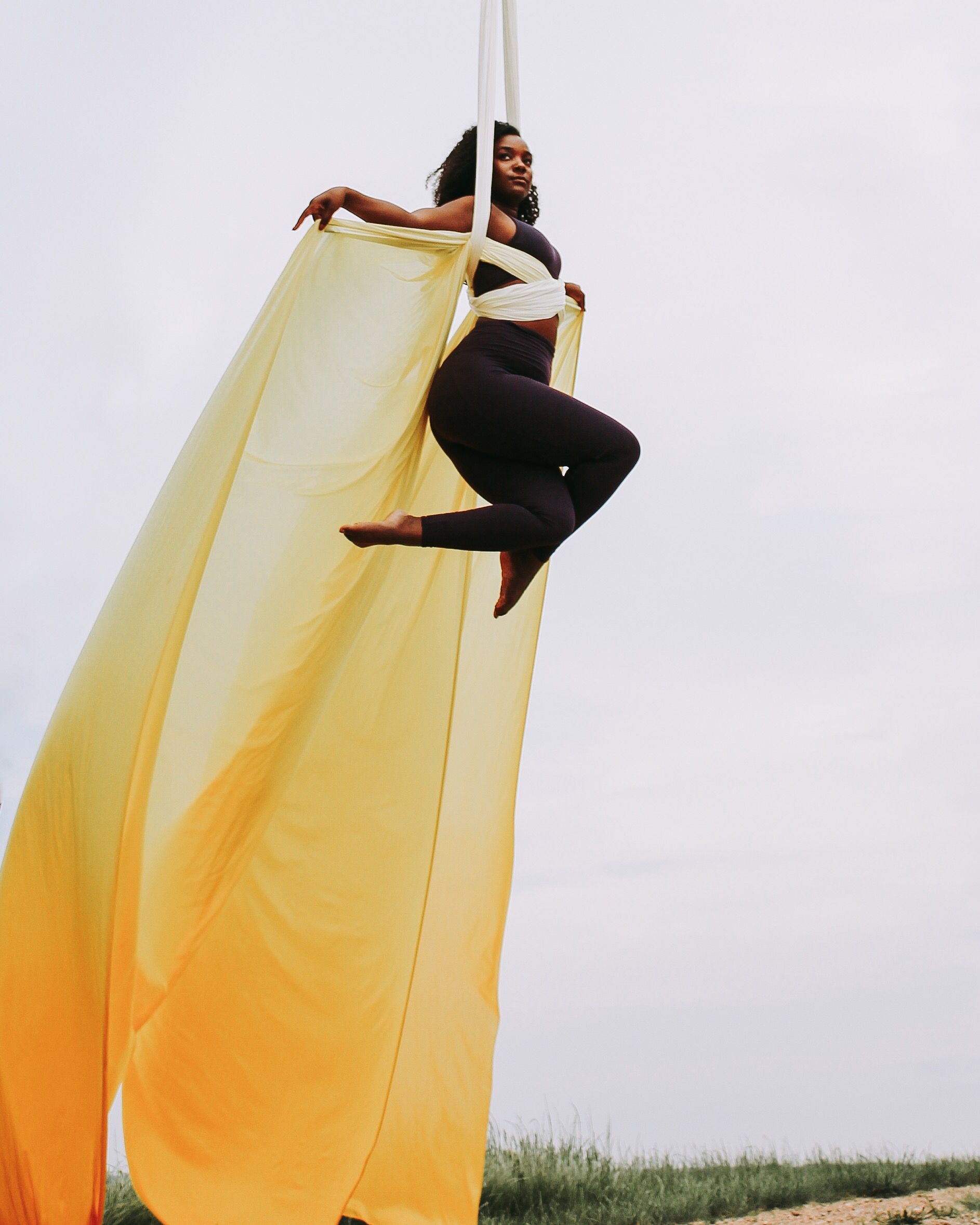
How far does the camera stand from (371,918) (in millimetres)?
3240

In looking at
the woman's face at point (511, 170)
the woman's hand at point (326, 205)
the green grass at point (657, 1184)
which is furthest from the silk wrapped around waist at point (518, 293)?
the green grass at point (657, 1184)

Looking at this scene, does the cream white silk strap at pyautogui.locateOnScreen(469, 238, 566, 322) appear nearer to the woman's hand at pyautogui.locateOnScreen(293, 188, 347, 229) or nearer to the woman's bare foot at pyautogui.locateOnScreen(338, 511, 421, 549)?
the woman's hand at pyautogui.locateOnScreen(293, 188, 347, 229)

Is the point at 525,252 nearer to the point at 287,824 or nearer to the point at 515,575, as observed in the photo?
the point at 515,575

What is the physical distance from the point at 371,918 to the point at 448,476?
4.48 ft

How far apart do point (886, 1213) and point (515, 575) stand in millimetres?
2667

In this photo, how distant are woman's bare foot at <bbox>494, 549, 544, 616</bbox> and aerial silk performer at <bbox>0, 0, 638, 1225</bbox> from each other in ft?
0.04

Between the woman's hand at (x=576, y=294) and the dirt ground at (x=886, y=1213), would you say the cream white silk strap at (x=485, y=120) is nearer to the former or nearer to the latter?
the woman's hand at (x=576, y=294)

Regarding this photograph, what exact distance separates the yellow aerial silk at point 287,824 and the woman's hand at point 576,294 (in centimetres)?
77

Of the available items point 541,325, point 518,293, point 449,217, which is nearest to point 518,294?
point 518,293

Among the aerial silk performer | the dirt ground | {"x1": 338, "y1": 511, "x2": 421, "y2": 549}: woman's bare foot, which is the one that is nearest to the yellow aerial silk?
the aerial silk performer

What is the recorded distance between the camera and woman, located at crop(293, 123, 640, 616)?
2570mm

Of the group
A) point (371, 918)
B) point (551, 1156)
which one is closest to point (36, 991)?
point (371, 918)

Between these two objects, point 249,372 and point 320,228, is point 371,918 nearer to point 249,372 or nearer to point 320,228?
point 249,372

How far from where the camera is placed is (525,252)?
115 inches
